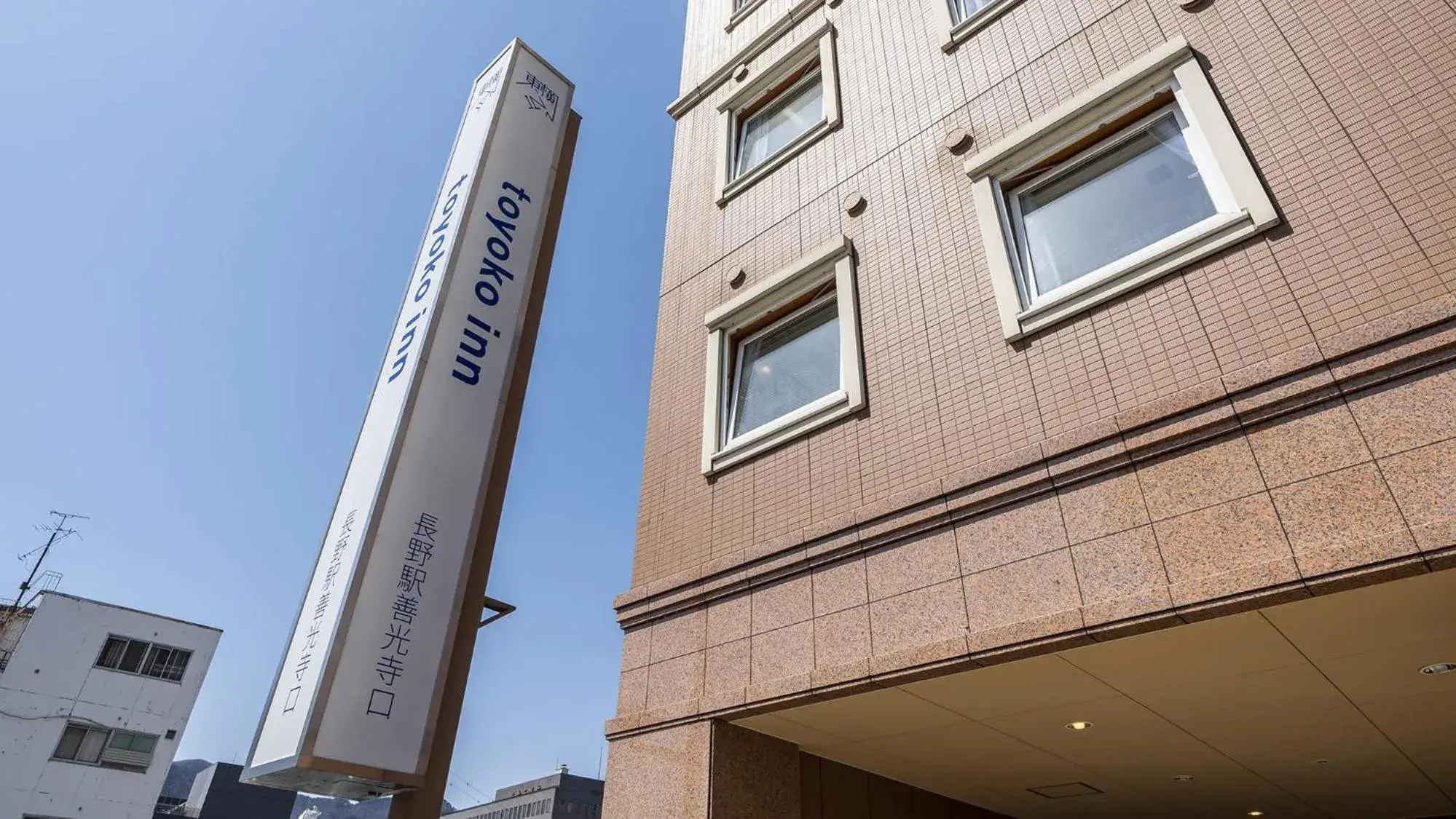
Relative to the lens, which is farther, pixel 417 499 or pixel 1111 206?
pixel 1111 206

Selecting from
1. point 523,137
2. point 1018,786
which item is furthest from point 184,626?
point 1018,786

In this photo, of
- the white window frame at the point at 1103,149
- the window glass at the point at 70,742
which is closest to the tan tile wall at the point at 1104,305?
the white window frame at the point at 1103,149

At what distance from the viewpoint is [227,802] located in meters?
39.0

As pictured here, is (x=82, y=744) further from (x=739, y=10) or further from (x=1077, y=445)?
(x=1077, y=445)

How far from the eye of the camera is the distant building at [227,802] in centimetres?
3841

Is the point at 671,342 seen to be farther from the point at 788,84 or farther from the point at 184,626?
the point at 184,626

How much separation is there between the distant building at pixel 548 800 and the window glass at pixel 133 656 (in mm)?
51664

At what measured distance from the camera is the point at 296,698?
4.93 meters

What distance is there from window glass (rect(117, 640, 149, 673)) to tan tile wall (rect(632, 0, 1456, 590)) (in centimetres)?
3241

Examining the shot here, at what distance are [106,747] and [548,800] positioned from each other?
53.0m

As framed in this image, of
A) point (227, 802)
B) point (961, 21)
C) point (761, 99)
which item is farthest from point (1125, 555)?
point (227, 802)

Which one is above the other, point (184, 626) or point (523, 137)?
point (184, 626)

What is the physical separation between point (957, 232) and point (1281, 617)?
358 centimetres

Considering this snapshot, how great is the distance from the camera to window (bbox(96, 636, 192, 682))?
2998cm
